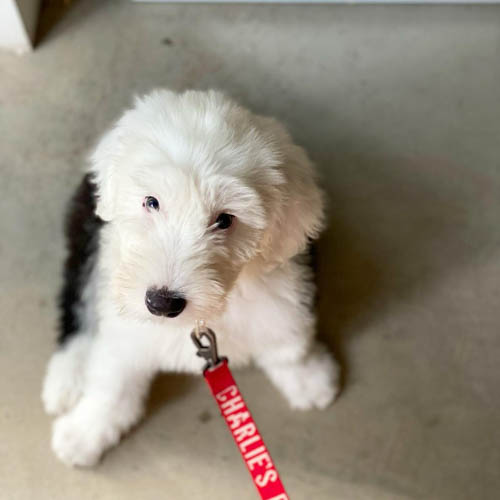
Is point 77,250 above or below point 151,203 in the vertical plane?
below

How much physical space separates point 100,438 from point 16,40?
5.49ft

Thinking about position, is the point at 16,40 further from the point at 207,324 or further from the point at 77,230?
the point at 207,324

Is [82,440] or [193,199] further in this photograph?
[82,440]

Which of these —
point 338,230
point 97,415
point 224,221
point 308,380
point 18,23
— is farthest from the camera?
point 18,23

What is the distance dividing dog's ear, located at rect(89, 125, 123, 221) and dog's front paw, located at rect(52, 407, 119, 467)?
30.8 inches

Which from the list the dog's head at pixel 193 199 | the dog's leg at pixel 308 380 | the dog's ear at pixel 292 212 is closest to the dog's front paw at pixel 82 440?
the dog's leg at pixel 308 380

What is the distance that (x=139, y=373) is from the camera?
191 centimetres

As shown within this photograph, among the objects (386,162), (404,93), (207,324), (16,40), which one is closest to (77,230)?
(207,324)

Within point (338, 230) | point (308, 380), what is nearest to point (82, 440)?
point (308, 380)

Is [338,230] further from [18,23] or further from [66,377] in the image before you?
[18,23]

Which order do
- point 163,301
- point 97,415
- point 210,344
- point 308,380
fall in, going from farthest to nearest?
1. point 308,380
2. point 97,415
3. point 210,344
4. point 163,301

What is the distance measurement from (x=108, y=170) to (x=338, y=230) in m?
1.16

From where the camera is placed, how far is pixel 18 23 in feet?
8.31

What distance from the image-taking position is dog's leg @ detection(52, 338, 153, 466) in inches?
75.8
